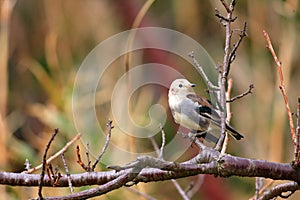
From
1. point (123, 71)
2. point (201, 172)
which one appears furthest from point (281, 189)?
point (123, 71)

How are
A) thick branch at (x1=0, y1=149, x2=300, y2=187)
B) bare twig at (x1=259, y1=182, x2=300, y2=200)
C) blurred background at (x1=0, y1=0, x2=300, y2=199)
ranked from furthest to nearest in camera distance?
1. blurred background at (x1=0, y1=0, x2=300, y2=199)
2. bare twig at (x1=259, y1=182, x2=300, y2=200)
3. thick branch at (x1=0, y1=149, x2=300, y2=187)

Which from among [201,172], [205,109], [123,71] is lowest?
[201,172]

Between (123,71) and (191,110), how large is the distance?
7.17 feet

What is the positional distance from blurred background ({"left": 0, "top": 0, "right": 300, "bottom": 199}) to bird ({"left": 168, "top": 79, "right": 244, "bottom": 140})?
39.9 inches

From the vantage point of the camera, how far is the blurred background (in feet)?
8.50

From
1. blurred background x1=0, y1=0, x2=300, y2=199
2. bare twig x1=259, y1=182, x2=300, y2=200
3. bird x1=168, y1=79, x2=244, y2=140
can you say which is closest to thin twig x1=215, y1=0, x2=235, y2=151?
bird x1=168, y1=79, x2=244, y2=140

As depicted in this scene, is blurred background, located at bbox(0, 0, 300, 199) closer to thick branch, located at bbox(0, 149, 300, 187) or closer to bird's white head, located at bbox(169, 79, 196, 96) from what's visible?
thick branch, located at bbox(0, 149, 300, 187)

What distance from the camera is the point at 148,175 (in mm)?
1060

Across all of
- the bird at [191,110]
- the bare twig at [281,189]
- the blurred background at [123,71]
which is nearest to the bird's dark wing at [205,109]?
the bird at [191,110]

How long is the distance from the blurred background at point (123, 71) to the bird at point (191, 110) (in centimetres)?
101

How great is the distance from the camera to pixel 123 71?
321 centimetres

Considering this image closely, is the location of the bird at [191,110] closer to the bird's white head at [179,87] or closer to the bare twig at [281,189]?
the bird's white head at [179,87]

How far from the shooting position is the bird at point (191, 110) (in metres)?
1.03

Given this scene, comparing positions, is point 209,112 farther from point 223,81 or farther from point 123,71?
point 123,71
